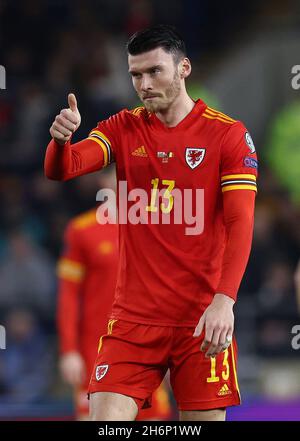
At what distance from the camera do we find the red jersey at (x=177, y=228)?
15.1ft

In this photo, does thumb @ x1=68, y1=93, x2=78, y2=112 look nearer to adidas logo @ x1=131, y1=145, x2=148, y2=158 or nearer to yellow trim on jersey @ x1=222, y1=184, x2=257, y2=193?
adidas logo @ x1=131, y1=145, x2=148, y2=158

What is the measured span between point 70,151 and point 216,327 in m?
0.95

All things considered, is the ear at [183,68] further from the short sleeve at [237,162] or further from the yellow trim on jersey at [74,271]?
the yellow trim on jersey at [74,271]

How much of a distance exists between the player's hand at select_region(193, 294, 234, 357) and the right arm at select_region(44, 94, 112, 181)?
82cm

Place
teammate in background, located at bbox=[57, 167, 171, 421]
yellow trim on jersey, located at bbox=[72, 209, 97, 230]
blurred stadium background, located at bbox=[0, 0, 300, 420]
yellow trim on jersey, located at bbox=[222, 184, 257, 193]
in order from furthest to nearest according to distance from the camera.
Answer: blurred stadium background, located at bbox=[0, 0, 300, 420] → yellow trim on jersey, located at bbox=[72, 209, 97, 230] → teammate in background, located at bbox=[57, 167, 171, 421] → yellow trim on jersey, located at bbox=[222, 184, 257, 193]

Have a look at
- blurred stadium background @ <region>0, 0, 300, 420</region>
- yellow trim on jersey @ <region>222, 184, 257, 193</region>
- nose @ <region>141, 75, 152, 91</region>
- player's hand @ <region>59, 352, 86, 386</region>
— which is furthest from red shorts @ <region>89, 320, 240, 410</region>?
blurred stadium background @ <region>0, 0, 300, 420</region>

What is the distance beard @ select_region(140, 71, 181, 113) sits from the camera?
4574 mm

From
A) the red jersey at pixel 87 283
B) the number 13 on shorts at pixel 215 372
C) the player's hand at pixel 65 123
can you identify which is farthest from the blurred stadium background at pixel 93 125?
the player's hand at pixel 65 123

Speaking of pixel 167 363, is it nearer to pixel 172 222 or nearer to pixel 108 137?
pixel 172 222

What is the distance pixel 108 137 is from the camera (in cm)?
471

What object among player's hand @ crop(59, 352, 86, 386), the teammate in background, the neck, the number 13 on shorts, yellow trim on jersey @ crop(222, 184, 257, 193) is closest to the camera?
yellow trim on jersey @ crop(222, 184, 257, 193)

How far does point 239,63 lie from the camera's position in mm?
12352

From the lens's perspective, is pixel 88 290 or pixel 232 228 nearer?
pixel 232 228

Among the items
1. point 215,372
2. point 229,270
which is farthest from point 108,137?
point 215,372
